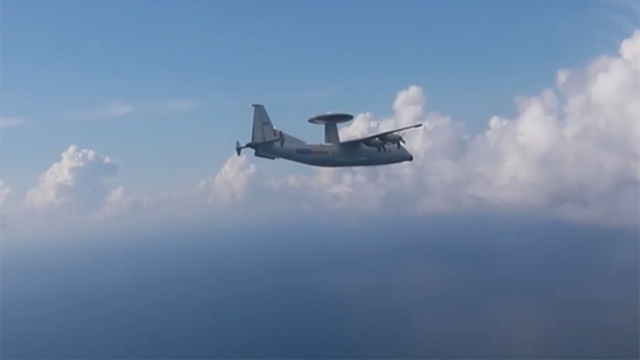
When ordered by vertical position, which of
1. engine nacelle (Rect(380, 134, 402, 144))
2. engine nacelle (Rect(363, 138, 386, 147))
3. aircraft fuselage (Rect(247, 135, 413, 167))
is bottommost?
aircraft fuselage (Rect(247, 135, 413, 167))

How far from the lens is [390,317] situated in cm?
15088

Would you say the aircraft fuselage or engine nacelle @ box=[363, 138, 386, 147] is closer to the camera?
the aircraft fuselage

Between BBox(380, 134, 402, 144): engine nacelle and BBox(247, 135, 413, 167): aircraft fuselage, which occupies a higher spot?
BBox(380, 134, 402, 144): engine nacelle

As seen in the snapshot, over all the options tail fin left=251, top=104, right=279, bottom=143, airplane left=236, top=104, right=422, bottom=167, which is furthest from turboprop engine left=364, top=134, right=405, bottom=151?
tail fin left=251, top=104, right=279, bottom=143

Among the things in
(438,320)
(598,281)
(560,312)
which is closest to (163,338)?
(438,320)

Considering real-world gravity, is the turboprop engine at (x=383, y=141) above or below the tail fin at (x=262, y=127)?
below

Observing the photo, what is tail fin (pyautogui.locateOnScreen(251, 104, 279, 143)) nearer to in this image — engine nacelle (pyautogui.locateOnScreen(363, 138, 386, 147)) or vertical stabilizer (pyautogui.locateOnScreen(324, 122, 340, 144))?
vertical stabilizer (pyautogui.locateOnScreen(324, 122, 340, 144))

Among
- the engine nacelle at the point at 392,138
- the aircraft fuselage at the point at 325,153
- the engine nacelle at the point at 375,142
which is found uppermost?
the engine nacelle at the point at 392,138

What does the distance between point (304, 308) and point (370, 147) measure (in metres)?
138

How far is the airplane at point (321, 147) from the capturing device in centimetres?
3512

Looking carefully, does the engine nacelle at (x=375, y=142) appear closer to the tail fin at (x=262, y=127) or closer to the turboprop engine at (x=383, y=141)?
the turboprop engine at (x=383, y=141)

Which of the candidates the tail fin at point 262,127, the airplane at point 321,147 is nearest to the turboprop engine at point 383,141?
the airplane at point 321,147

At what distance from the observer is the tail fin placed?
36.1 m

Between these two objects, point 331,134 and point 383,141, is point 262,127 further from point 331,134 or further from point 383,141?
point 383,141
